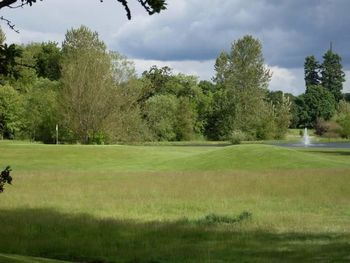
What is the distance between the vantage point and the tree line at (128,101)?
232ft

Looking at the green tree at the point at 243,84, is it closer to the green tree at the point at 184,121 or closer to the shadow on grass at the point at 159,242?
the green tree at the point at 184,121

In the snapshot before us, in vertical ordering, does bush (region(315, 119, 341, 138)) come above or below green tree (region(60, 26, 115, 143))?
below

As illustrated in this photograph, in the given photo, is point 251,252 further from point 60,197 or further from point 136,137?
point 136,137

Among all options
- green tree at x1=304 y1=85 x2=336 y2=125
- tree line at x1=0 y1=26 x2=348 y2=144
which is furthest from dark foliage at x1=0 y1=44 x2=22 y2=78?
green tree at x1=304 y1=85 x2=336 y2=125

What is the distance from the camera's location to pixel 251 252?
13.2m

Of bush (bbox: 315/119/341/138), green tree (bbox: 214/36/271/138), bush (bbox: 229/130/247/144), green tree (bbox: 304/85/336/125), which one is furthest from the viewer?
green tree (bbox: 304/85/336/125)

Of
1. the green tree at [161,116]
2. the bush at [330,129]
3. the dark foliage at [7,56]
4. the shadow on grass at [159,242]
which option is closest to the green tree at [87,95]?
the green tree at [161,116]

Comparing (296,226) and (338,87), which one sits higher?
(338,87)

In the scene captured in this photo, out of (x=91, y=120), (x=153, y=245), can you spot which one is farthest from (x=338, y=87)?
(x=153, y=245)

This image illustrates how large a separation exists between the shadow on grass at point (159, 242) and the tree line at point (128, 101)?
31.6 metres

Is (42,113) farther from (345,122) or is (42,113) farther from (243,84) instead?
(345,122)

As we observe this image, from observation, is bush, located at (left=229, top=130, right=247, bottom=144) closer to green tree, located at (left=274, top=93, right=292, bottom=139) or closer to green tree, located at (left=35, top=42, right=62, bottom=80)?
green tree, located at (left=274, top=93, right=292, bottom=139)

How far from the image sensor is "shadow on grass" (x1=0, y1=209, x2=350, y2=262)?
12922mm

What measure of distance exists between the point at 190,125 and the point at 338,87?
97651mm
